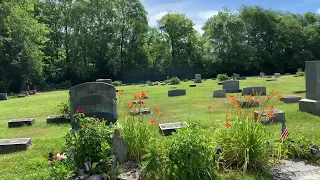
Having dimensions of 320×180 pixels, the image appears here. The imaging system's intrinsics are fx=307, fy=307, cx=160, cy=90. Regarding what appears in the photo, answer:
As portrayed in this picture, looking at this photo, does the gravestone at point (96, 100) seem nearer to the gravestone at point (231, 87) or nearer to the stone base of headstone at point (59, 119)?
the stone base of headstone at point (59, 119)

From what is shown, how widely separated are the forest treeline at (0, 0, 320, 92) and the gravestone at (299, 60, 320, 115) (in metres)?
34.1

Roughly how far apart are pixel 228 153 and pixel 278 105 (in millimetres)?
7450

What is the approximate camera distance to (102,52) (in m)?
44.7

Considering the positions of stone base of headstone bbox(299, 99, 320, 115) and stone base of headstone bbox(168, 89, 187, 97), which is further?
stone base of headstone bbox(168, 89, 187, 97)

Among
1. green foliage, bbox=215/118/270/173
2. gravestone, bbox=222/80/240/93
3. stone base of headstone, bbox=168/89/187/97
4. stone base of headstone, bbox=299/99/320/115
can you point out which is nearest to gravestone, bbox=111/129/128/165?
green foliage, bbox=215/118/270/173

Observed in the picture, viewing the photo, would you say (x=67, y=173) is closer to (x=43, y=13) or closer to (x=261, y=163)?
(x=261, y=163)

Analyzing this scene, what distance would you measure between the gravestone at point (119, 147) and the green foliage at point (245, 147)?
141cm

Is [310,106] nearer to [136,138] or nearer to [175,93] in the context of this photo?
[136,138]

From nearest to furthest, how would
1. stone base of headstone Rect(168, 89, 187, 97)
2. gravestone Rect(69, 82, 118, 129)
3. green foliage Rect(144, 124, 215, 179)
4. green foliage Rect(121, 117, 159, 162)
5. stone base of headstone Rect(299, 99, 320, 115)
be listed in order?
green foliage Rect(144, 124, 215, 179) < green foliage Rect(121, 117, 159, 162) < gravestone Rect(69, 82, 118, 129) < stone base of headstone Rect(299, 99, 320, 115) < stone base of headstone Rect(168, 89, 187, 97)

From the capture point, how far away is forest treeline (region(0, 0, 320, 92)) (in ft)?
142

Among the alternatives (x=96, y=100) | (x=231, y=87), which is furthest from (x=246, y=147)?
(x=231, y=87)

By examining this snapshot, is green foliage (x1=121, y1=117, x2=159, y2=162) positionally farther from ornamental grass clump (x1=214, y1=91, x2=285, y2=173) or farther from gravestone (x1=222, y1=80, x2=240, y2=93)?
gravestone (x1=222, y1=80, x2=240, y2=93)

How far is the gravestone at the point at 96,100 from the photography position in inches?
312

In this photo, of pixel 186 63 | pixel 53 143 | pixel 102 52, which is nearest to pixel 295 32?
pixel 186 63
